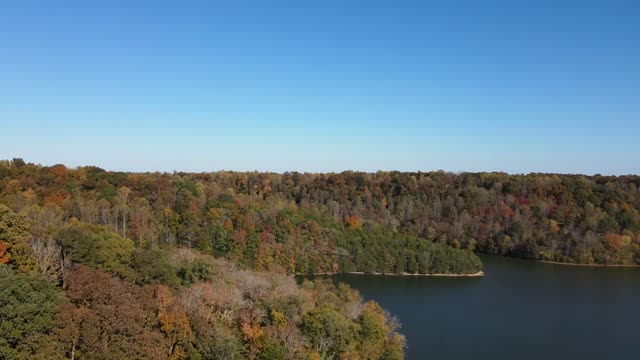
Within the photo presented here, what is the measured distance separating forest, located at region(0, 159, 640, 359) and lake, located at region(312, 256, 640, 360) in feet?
9.84

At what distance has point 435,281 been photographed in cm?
3762

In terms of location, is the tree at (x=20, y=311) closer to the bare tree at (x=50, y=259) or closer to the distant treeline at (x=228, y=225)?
the bare tree at (x=50, y=259)

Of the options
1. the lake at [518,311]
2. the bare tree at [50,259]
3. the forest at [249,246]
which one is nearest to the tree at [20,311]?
the forest at [249,246]

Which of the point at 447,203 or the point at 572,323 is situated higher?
the point at 447,203

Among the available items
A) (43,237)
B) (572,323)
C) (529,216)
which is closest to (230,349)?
(43,237)

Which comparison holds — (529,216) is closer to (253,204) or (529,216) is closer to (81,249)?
(253,204)

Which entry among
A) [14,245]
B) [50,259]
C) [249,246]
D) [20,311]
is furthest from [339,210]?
[20,311]

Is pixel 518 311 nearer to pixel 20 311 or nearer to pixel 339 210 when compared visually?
pixel 20 311

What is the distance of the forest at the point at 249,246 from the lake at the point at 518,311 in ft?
Result: 9.84

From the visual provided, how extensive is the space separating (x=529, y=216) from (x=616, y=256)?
949 cm

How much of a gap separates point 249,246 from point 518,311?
1964cm

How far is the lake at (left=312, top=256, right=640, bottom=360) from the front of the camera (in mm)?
22812

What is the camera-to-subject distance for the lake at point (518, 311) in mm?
22812

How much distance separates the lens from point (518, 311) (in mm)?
29469
